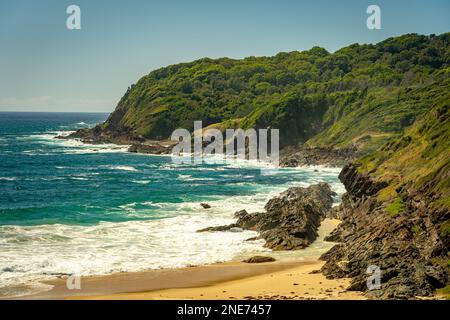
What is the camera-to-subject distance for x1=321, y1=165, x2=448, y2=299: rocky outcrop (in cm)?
2664

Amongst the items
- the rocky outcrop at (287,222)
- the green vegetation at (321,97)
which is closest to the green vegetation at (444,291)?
the rocky outcrop at (287,222)

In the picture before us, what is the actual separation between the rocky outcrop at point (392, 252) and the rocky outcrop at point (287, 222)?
239 centimetres

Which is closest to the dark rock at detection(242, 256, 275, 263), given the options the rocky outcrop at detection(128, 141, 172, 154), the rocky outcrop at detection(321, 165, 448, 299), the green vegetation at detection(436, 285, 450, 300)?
the rocky outcrop at detection(321, 165, 448, 299)

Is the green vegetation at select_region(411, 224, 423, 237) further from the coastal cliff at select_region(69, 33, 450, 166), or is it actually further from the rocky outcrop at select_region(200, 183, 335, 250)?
the coastal cliff at select_region(69, 33, 450, 166)

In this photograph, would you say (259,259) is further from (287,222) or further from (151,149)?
(151,149)

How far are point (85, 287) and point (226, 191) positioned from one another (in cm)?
4103

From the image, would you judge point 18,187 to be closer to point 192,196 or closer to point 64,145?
point 192,196

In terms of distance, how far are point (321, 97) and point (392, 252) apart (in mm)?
110384

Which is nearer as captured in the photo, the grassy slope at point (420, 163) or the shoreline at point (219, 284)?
the shoreline at point (219, 284)

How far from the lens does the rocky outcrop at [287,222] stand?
41875 millimetres

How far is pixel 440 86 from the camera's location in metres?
109

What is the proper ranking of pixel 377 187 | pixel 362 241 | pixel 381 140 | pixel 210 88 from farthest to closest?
1. pixel 210 88
2. pixel 381 140
3. pixel 377 187
4. pixel 362 241

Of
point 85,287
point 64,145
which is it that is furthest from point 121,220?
point 64,145

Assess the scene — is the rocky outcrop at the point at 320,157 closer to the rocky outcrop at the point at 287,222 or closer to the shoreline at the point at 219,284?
the rocky outcrop at the point at 287,222
